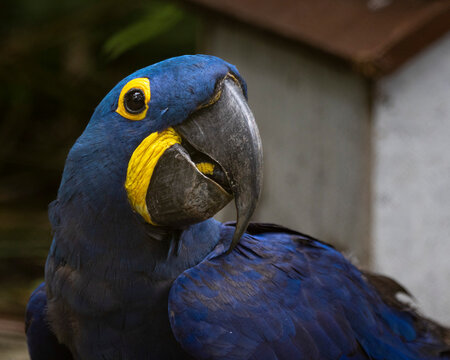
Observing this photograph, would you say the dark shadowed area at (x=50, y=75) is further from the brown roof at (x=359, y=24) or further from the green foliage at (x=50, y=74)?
the brown roof at (x=359, y=24)

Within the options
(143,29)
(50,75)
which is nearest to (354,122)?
(143,29)

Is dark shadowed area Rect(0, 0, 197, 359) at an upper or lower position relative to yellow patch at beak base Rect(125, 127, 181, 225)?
upper

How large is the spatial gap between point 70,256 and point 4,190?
13.0 feet

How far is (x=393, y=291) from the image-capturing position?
1970mm

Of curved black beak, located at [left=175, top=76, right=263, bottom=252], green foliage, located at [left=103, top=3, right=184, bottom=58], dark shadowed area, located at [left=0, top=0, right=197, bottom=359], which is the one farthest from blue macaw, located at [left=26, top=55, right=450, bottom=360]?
dark shadowed area, located at [left=0, top=0, right=197, bottom=359]

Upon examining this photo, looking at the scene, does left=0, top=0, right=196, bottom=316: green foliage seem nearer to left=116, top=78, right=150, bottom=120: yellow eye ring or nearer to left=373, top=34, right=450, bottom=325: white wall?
left=373, top=34, right=450, bottom=325: white wall

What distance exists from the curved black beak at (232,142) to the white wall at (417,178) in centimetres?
140

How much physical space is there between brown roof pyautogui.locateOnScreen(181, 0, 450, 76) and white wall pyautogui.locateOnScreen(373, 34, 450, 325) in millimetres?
138

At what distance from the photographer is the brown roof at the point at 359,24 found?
2.46m

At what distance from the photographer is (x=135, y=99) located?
1.46 m

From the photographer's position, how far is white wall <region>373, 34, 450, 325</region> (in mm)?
2619

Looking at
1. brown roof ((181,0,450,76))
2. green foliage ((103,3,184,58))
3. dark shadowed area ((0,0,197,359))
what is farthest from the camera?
dark shadowed area ((0,0,197,359))

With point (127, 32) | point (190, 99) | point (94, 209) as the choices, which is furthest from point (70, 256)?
point (127, 32)

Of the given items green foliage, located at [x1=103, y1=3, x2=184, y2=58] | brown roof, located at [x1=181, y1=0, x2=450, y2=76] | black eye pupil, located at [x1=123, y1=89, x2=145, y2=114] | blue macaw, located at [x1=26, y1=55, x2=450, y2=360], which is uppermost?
green foliage, located at [x1=103, y1=3, x2=184, y2=58]
